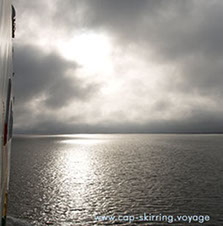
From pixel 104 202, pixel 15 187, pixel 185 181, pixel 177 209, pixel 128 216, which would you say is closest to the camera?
pixel 128 216

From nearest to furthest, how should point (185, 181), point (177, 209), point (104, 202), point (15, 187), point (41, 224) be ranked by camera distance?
point (41, 224) → point (177, 209) → point (104, 202) → point (15, 187) → point (185, 181)

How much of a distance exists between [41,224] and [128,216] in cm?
988

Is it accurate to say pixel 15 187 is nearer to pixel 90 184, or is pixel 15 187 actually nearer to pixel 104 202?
pixel 90 184

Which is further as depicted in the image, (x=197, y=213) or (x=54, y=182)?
(x=54, y=182)

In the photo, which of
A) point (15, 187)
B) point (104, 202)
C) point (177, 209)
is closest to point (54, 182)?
point (15, 187)

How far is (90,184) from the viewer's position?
1506 inches

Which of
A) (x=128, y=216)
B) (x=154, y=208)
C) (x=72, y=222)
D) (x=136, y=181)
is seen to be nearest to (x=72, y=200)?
(x=72, y=222)

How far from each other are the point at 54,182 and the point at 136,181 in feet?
55.7

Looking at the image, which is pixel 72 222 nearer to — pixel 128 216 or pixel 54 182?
pixel 128 216

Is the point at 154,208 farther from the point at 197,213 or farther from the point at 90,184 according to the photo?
the point at 90,184

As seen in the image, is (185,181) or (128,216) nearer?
(128,216)

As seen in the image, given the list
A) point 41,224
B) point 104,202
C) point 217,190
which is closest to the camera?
point 41,224

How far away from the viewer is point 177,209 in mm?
24047

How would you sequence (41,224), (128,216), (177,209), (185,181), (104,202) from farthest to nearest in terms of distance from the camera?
(185,181) < (104,202) < (177,209) < (128,216) < (41,224)
